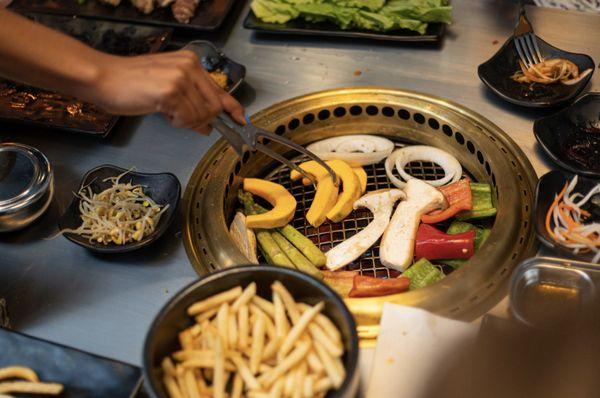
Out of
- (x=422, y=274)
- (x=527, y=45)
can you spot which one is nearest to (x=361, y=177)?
(x=422, y=274)

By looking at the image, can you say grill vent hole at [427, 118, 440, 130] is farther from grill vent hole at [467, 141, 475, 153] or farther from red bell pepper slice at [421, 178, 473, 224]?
red bell pepper slice at [421, 178, 473, 224]

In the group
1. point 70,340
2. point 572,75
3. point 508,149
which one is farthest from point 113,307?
point 572,75

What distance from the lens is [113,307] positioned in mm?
2621

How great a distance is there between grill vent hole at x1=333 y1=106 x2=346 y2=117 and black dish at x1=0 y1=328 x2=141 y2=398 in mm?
1856

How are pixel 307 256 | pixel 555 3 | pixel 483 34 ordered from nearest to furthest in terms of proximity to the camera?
pixel 307 256 < pixel 483 34 < pixel 555 3

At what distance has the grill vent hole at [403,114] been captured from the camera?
3.26 m

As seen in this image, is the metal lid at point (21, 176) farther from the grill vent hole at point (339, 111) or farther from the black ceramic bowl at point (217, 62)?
the grill vent hole at point (339, 111)

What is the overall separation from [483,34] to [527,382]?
239cm

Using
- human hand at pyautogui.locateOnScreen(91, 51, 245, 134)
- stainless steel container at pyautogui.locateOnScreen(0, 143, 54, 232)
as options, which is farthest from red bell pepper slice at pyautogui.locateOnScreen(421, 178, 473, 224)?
stainless steel container at pyautogui.locateOnScreen(0, 143, 54, 232)

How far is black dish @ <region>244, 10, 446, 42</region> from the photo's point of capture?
142 inches

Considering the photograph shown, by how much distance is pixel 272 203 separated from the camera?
120 inches

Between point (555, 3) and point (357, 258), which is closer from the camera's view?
point (357, 258)

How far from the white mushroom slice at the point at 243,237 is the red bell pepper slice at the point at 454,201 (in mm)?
847

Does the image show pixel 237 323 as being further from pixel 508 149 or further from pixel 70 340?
pixel 508 149
